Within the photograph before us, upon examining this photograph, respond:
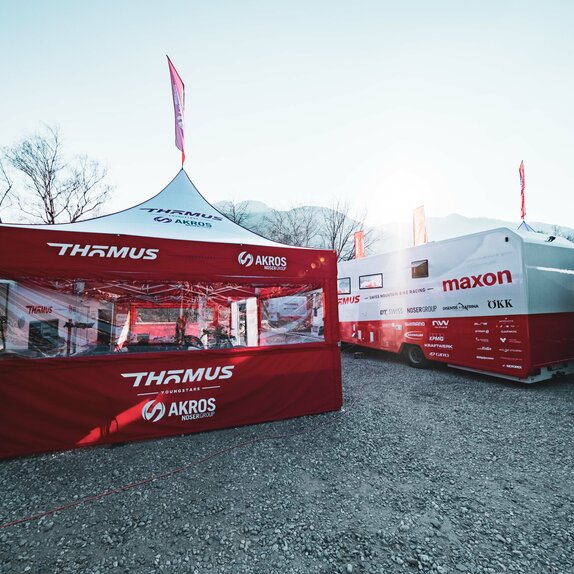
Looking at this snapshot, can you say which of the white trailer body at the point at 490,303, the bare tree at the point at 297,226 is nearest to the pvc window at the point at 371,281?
the white trailer body at the point at 490,303

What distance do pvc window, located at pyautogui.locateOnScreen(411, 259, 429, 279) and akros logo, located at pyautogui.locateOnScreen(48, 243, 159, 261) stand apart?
6199 millimetres

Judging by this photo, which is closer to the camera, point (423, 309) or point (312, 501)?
point (312, 501)

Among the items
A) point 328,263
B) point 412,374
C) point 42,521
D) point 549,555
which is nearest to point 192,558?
point 42,521

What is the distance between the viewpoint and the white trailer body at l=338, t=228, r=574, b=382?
5.71 m

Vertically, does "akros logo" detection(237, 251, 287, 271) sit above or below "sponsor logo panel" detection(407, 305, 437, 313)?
above

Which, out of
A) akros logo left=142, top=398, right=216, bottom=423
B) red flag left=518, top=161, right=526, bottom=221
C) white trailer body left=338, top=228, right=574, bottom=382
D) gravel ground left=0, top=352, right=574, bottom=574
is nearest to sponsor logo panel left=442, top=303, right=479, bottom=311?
white trailer body left=338, top=228, right=574, bottom=382

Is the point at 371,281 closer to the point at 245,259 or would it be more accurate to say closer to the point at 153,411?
the point at 245,259

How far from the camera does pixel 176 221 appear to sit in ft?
16.8

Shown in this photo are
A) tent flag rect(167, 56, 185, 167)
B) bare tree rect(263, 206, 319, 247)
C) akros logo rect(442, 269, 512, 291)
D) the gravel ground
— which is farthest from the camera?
bare tree rect(263, 206, 319, 247)

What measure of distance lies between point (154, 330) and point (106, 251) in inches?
53.5

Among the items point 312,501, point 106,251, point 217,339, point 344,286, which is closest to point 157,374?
point 217,339

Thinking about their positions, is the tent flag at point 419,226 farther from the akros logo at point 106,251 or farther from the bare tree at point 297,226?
the akros logo at point 106,251

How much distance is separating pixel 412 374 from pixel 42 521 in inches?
278

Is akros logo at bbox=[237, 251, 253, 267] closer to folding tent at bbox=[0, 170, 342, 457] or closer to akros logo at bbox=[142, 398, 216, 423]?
folding tent at bbox=[0, 170, 342, 457]
